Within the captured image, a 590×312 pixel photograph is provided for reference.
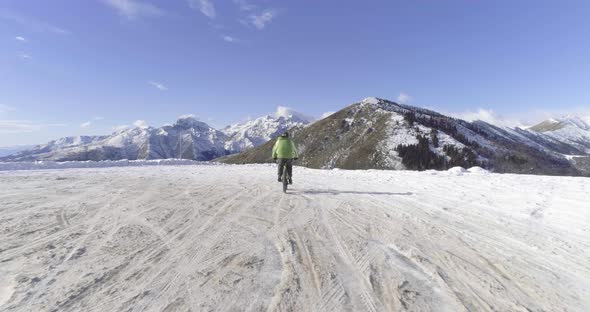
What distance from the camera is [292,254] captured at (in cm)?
579

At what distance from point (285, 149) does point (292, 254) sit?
876 centimetres

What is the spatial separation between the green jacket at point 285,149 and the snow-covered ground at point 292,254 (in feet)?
11.8

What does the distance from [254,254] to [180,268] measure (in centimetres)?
124

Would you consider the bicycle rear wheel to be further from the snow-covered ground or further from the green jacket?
the snow-covered ground

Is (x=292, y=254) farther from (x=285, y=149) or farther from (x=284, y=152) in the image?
(x=285, y=149)

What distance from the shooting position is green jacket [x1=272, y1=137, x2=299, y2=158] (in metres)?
14.2

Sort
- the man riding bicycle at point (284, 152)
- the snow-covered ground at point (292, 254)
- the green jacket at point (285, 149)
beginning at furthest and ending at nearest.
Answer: the green jacket at point (285, 149)
the man riding bicycle at point (284, 152)
the snow-covered ground at point (292, 254)

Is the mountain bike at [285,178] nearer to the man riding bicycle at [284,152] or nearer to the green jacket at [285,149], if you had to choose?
the man riding bicycle at [284,152]

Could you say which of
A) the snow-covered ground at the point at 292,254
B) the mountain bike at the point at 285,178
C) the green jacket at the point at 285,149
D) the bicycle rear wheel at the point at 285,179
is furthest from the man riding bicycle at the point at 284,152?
the snow-covered ground at the point at 292,254

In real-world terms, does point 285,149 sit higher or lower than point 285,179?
higher

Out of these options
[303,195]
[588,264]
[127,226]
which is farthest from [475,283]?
[303,195]

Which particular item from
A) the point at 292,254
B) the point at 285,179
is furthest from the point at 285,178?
the point at 292,254

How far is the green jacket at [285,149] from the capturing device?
14.2m

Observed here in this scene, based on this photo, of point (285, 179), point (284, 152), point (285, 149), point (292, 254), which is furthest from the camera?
point (285, 149)
